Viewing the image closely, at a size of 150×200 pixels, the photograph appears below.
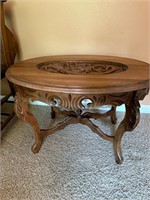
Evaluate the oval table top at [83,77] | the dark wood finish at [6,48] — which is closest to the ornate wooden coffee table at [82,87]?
the oval table top at [83,77]

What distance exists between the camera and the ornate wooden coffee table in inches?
40.8

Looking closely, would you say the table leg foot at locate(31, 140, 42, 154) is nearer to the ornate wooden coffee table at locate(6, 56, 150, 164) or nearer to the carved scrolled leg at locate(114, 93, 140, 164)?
the ornate wooden coffee table at locate(6, 56, 150, 164)

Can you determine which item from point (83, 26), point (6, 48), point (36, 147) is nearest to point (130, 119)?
point (36, 147)

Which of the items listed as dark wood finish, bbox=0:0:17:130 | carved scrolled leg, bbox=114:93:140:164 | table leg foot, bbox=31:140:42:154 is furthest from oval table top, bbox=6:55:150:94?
table leg foot, bbox=31:140:42:154

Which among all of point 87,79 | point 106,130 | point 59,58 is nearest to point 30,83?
point 87,79

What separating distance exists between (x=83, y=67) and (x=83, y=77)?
0.31m

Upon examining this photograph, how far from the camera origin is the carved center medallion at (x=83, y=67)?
4.29ft

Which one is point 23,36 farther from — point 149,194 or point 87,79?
point 149,194

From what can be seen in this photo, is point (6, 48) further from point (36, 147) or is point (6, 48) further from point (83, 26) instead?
point (36, 147)

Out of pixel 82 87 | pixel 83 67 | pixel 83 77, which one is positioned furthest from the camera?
pixel 83 67

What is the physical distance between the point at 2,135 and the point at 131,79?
1020 mm

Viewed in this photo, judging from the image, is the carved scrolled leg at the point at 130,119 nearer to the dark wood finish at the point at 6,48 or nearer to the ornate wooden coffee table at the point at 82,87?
the ornate wooden coffee table at the point at 82,87

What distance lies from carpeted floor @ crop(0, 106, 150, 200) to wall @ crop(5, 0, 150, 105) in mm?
640

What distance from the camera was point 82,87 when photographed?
1.01 metres
